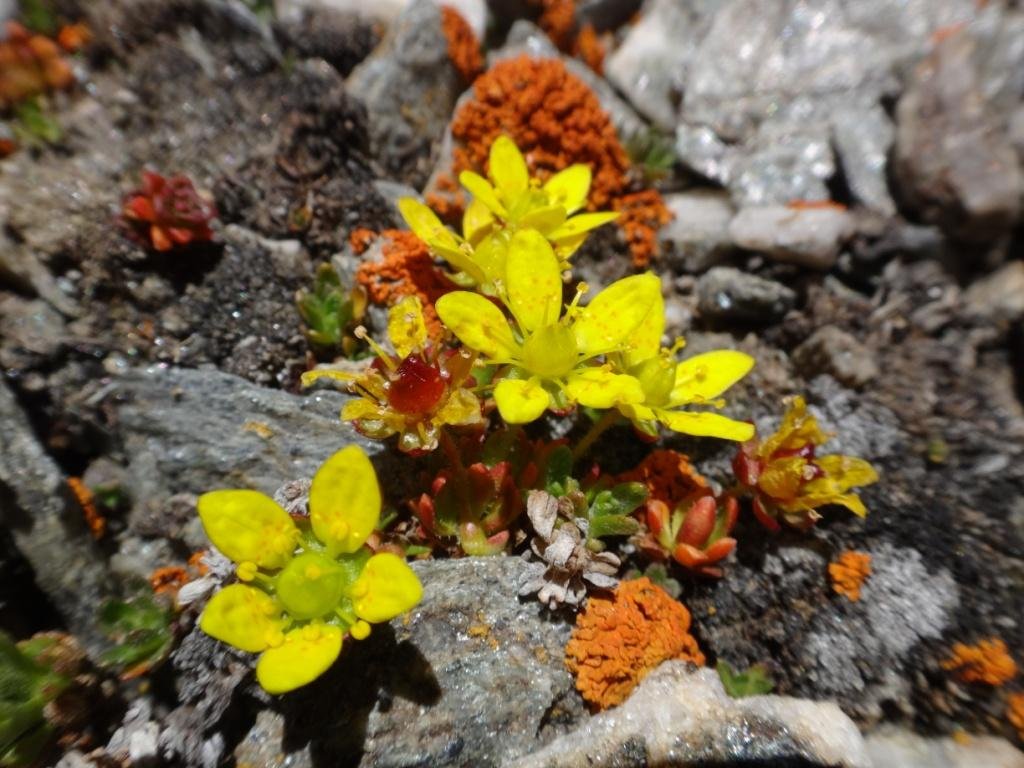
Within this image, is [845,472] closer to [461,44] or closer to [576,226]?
[576,226]

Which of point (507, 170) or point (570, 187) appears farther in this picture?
point (570, 187)

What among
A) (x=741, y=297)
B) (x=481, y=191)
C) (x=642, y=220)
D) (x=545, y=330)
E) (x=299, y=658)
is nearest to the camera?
(x=299, y=658)

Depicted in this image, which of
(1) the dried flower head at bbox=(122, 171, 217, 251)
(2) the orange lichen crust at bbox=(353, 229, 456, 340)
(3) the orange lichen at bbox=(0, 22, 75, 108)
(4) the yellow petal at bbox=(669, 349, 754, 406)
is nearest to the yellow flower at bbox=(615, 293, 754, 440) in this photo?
(4) the yellow petal at bbox=(669, 349, 754, 406)

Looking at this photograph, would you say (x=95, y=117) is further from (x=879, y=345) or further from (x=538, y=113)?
(x=879, y=345)

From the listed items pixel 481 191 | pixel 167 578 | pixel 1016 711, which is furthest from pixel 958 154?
pixel 167 578

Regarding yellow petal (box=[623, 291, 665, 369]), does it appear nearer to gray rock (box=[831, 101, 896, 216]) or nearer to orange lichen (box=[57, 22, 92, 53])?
gray rock (box=[831, 101, 896, 216])

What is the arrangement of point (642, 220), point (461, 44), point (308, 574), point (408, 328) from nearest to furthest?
1. point (308, 574)
2. point (408, 328)
3. point (642, 220)
4. point (461, 44)
